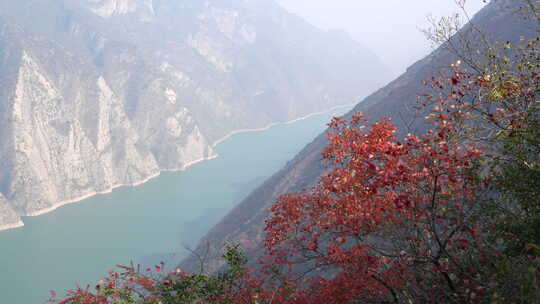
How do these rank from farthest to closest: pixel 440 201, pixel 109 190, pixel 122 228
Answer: pixel 109 190 < pixel 122 228 < pixel 440 201

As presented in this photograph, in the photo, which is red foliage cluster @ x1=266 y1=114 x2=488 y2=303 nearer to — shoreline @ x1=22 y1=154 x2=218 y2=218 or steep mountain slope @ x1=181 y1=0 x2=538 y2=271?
steep mountain slope @ x1=181 y1=0 x2=538 y2=271

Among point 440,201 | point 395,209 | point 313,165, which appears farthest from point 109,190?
point 440,201

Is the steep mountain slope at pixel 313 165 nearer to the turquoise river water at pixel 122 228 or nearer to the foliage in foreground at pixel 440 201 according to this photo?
the turquoise river water at pixel 122 228

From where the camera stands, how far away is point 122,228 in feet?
306

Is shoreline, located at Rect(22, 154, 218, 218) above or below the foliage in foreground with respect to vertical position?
above

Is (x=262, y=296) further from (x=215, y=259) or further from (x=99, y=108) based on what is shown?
(x=99, y=108)

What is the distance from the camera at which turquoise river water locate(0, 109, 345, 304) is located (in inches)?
2859

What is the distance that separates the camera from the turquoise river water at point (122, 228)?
72.6 m

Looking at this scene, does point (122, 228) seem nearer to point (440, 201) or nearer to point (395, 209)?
point (395, 209)

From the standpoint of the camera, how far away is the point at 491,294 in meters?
6.41

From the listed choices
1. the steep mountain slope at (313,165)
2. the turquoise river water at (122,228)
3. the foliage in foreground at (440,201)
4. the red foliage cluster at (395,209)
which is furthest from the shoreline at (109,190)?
the foliage in foreground at (440,201)

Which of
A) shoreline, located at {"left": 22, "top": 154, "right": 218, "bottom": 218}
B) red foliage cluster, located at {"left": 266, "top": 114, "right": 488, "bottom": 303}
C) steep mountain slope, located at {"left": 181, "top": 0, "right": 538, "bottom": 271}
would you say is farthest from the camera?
shoreline, located at {"left": 22, "top": 154, "right": 218, "bottom": 218}

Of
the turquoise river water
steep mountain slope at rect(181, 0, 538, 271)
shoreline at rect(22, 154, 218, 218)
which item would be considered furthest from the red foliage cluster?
shoreline at rect(22, 154, 218, 218)

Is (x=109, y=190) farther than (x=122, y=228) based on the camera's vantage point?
Yes
